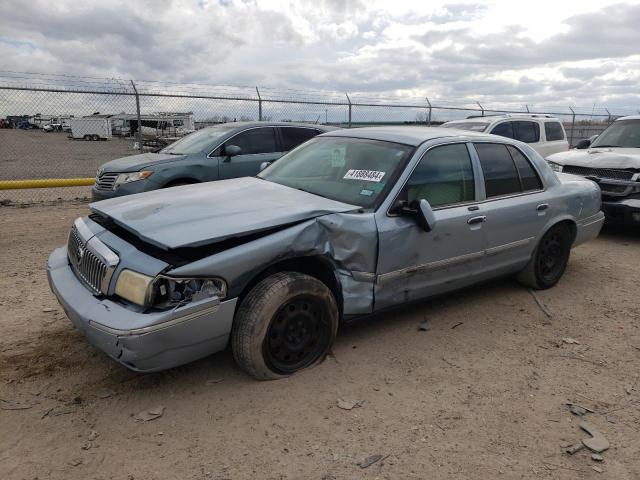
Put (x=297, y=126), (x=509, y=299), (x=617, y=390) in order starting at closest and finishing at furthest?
1. (x=617, y=390)
2. (x=509, y=299)
3. (x=297, y=126)

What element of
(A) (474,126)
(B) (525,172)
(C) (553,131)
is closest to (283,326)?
(B) (525,172)

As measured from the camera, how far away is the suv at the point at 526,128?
32.5 feet

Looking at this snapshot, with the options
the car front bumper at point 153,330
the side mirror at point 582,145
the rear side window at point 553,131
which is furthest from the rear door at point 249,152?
the rear side window at point 553,131

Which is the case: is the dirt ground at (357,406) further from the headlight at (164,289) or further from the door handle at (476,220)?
the door handle at (476,220)

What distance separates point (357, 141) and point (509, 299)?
2192 mm

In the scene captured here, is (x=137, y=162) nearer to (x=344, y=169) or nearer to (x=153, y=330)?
(x=344, y=169)

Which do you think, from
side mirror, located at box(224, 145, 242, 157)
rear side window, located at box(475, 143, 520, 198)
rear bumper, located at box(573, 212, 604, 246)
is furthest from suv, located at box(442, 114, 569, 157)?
rear side window, located at box(475, 143, 520, 198)

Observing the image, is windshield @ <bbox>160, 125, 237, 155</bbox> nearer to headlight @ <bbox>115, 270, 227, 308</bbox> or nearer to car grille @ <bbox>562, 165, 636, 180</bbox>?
headlight @ <bbox>115, 270, 227, 308</bbox>

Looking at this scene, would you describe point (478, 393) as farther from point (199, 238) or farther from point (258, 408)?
point (199, 238)

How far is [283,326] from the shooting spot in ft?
10.5

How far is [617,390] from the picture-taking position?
11.0 feet

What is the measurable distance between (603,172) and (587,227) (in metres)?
2.74

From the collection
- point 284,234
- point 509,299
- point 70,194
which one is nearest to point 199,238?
point 284,234

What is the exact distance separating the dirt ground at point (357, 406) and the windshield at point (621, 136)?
4.88 metres
